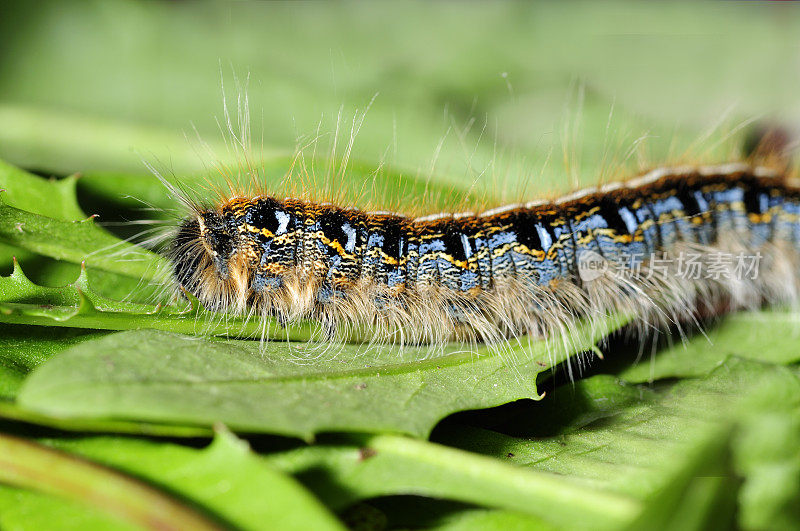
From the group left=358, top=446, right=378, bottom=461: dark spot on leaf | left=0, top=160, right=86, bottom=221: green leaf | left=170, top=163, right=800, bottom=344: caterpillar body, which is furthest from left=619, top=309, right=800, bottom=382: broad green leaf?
left=0, top=160, right=86, bottom=221: green leaf

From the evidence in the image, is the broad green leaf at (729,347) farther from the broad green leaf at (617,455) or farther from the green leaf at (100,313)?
the green leaf at (100,313)

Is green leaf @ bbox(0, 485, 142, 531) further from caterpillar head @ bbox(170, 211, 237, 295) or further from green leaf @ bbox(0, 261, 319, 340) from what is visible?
caterpillar head @ bbox(170, 211, 237, 295)

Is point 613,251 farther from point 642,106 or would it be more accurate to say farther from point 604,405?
point 642,106

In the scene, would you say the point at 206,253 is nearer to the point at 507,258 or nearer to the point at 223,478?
the point at 223,478

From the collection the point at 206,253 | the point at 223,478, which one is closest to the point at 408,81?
the point at 206,253

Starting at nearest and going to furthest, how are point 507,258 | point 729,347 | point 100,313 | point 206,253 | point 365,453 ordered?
point 365,453
point 100,313
point 206,253
point 507,258
point 729,347

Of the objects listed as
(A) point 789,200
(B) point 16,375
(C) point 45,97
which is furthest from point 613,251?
(C) point 45,97
